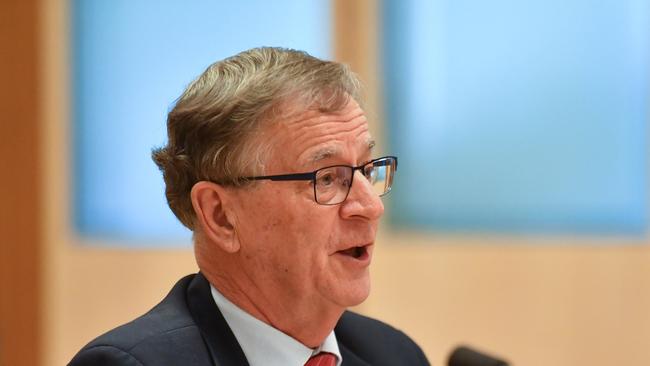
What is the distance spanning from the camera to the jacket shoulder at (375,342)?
6.14 ft

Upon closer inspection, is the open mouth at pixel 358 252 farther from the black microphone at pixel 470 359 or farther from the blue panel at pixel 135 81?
the blue panel at pixel 135 81

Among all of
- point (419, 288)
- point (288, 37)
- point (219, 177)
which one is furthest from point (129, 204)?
point (219, 177)

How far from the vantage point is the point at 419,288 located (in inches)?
163

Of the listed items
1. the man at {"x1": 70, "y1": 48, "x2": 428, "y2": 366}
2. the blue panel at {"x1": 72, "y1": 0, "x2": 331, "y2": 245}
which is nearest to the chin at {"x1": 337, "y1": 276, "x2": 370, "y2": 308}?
the man at {"x1": 70, "y1": 48, "x2": 428, "y2": 366}

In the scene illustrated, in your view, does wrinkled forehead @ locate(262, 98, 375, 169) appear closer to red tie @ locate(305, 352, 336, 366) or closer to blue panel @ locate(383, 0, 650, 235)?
red tie @ locate(305, 352, 336, 366)

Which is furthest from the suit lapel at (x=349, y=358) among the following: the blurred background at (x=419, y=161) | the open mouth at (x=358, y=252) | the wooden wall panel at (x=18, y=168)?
the wooden wall panel at (x=18, y=168)

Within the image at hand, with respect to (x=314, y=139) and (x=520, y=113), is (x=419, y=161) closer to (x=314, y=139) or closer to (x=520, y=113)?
(x=520, y=113)

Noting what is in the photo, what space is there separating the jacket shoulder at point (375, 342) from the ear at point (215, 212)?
1.18ft

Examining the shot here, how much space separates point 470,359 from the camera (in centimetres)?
183

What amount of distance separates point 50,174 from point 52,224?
0.24 metres

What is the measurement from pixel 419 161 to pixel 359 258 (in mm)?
2570

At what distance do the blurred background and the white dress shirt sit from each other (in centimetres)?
245

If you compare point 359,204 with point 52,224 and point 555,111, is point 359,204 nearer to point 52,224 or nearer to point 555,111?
point 555,111

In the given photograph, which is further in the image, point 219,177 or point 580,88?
point 580,88
